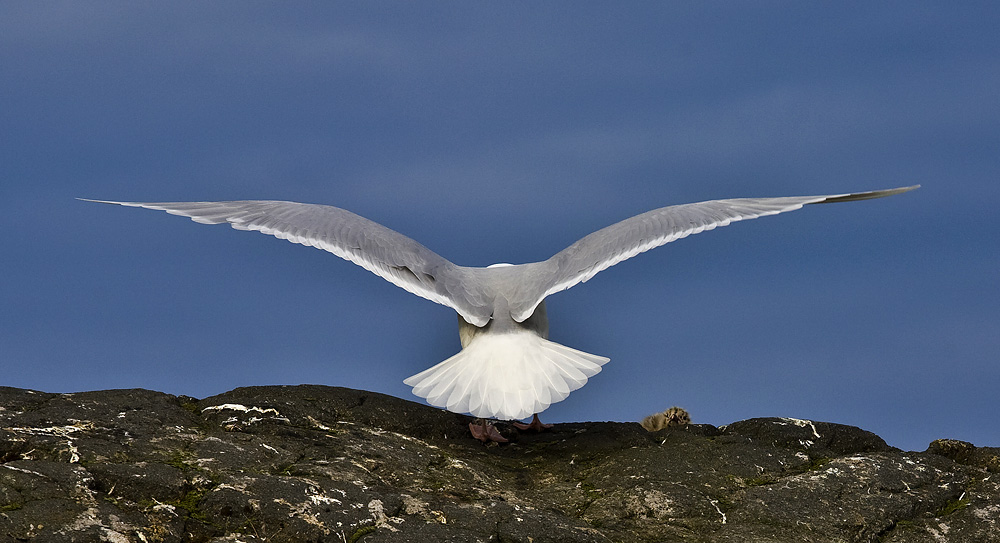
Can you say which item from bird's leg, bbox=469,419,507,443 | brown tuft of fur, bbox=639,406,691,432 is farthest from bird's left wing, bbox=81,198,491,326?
brown tuft of fur, bbox=639,406,691,432

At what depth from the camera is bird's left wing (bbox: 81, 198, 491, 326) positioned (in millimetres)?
7043

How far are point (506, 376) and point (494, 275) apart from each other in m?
1.21

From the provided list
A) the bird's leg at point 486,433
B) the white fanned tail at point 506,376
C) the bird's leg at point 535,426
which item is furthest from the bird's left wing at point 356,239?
the bird's leg at point 535,426

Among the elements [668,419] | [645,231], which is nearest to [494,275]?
[645,231]

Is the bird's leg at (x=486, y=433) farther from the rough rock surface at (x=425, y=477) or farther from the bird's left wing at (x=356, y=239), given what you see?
the bird's left wing at (x=356, y=239)

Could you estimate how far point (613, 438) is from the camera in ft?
22.5

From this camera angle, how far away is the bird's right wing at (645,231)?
7.06 m

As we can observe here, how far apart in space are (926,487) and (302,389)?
4.36m

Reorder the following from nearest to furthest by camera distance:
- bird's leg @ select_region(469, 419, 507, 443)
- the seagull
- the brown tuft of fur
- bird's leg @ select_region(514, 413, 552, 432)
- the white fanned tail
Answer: the white fanned tail < the seagull < bird's leg @ select_region(469, 419, 507, 443) < bird's leg @ select_region(514, 413, 552, 432) < the brown tuft of fur

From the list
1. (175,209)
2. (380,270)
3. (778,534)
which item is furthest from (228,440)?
(778,534)

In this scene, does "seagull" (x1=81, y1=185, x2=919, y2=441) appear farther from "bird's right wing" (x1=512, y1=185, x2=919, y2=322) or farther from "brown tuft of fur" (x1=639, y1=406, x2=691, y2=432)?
"brown tuft of fur" (x1=639, y1=406, x2=691, y2=432)

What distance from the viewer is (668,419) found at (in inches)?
315

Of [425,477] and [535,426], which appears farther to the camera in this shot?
[535,426]

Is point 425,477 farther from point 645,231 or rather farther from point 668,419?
point 668,419
